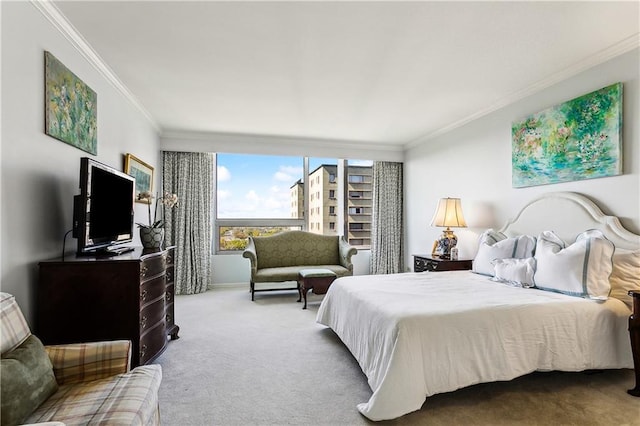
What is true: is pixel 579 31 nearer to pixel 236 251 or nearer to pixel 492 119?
pixel 492 119

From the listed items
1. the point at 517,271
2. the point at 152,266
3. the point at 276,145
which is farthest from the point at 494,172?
the point at 152,266

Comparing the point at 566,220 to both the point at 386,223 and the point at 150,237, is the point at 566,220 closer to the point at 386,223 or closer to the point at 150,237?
the point at 386,223

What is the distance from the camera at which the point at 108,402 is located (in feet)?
4.10

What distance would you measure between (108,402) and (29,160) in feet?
4.98

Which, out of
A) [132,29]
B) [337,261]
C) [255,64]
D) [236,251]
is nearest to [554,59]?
[255,64]

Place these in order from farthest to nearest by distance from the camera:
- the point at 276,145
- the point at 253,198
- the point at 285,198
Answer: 1. the point at 285,198
2. the point at 253,198
3. the point at 276,145

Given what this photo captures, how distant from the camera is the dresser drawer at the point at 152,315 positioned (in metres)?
2.19

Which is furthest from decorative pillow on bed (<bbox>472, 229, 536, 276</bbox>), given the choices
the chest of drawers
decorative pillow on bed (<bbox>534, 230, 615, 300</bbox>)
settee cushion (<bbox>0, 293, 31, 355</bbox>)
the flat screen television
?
settee cushion (<bbox>0, 293, 31, 355</bbox>)

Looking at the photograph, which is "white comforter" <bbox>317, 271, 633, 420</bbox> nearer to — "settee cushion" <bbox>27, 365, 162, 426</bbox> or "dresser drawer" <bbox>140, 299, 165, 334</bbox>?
"settee cushion" <bbox>27, 365, 162, 426</bbox>

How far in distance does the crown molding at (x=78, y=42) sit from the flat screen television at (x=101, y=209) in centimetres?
96

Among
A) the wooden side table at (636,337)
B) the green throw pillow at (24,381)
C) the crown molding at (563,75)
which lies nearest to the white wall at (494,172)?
the crown molding at (563,75)

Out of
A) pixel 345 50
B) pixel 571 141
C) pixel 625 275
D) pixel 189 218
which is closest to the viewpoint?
pixel 625 275

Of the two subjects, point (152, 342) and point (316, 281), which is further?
point (316, 281)

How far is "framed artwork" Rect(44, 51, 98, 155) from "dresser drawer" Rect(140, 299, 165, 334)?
1305 millimetres
